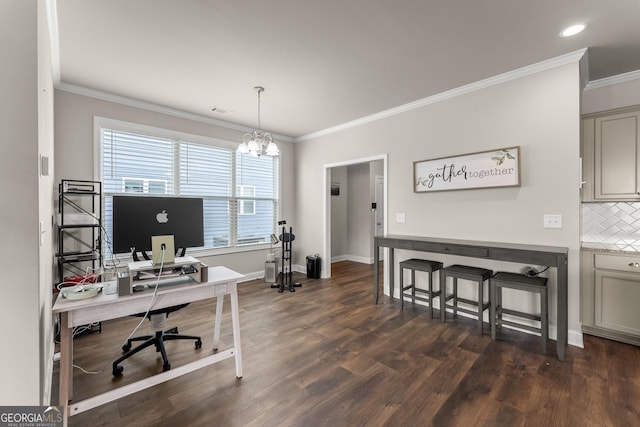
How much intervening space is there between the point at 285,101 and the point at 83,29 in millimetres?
2048

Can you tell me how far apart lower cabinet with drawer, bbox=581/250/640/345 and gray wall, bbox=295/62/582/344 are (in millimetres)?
244

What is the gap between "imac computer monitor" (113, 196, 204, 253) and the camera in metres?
1.97

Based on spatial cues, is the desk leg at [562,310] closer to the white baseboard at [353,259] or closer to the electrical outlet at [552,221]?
the electrical outlet at [552,221]

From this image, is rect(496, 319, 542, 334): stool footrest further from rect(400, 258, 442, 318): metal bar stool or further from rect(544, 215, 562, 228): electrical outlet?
rect(544, 215, 562, 228): electrical outlet

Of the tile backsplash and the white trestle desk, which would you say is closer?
the white trestle desk

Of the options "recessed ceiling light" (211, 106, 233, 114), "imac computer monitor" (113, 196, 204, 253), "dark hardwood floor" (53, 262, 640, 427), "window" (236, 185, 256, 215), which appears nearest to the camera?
"dark hardwood floor" (53, 262, 640, 427)

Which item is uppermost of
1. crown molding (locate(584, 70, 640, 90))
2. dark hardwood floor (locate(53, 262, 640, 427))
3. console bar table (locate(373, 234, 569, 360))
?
crown molding (locate(584, 70, 640, 90))

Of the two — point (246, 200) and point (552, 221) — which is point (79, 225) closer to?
point (246, 200)

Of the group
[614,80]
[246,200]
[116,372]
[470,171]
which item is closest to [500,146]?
[470,171]

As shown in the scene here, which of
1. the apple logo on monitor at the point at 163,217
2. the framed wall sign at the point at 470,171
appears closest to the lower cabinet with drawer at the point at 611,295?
the framed wall sign at the point at 470,171

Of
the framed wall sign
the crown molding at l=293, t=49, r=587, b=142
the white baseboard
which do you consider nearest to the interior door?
the white baseboard

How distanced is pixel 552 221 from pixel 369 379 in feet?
7.46

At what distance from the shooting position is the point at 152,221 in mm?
2062

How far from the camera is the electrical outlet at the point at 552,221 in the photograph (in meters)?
2.61
